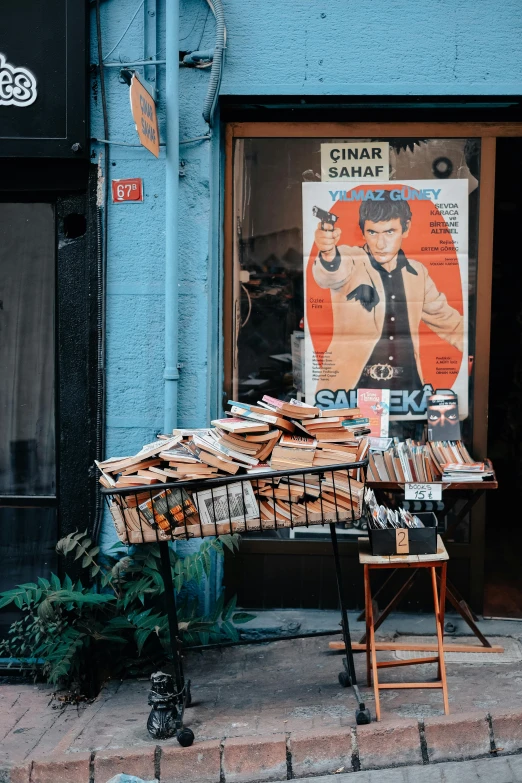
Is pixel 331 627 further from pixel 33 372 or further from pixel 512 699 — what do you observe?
pixel 33 372

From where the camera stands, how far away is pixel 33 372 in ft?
18.2

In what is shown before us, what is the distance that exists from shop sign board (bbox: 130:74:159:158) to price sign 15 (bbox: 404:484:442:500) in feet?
8.42

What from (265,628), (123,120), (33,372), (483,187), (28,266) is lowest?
(265,628)

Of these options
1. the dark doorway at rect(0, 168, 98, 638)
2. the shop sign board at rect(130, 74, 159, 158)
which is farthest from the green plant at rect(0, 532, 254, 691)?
the shop sign board at rect(130, 74, 159, 158)

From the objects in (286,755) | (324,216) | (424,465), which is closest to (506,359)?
(324,216)

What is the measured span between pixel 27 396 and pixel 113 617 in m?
1.61

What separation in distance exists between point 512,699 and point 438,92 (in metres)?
3.64

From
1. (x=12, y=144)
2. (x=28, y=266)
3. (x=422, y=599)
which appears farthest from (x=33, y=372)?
(x=422, y=599)

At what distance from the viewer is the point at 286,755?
400 cm

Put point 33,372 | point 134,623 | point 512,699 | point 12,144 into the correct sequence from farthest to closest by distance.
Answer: point 33,372, point 12,144, point 134,623, point 512,699

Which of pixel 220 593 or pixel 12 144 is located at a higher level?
pixel 12 144

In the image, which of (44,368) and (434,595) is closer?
(434,595)

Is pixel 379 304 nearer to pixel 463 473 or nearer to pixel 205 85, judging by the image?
pixel 463 473

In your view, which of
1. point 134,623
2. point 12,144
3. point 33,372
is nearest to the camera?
point 134,623
